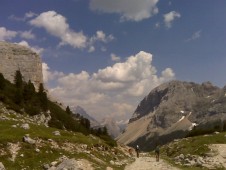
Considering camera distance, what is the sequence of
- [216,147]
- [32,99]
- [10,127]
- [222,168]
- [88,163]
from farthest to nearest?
1. [32,99]
2. [216,147]
3. [10,127]
4. [222,168]
5. [88,163]

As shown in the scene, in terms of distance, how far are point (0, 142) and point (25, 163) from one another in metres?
5.68

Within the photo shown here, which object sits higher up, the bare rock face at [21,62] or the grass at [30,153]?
the bare rock face at [21,62]

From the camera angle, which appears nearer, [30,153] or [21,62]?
[30,153]

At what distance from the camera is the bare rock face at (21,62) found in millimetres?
168288

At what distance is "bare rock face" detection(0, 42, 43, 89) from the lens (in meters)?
168

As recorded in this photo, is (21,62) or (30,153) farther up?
(21,62)

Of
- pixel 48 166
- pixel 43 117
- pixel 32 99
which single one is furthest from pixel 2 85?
pixel 48 166

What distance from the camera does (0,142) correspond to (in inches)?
1710

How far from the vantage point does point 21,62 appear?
585 feet

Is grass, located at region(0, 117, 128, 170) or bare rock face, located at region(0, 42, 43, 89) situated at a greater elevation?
bare rock face, located at region(0, 42, 43, 89)

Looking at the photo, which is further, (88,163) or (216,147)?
(216,147)

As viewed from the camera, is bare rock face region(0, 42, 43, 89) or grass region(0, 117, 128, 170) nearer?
grass region(0, 117, 128, 170)

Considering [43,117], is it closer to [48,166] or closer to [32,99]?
[32,99]

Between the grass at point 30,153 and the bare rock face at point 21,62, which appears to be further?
the bare rock face at point 21,62
